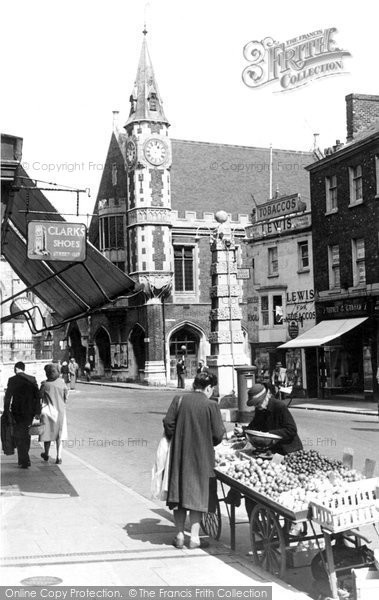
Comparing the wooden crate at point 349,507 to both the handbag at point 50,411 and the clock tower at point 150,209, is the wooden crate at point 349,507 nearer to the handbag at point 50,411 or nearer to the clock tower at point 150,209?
the handbag at point 50,411

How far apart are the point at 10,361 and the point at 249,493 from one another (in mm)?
41083

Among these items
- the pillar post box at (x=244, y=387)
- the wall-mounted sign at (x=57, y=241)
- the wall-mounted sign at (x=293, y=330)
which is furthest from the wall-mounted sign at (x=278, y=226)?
the wall-mounted sign at (x=57, y=241)

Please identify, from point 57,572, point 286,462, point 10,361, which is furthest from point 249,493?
point 10,361

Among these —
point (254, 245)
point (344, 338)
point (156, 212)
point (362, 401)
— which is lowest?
point (362, 401)

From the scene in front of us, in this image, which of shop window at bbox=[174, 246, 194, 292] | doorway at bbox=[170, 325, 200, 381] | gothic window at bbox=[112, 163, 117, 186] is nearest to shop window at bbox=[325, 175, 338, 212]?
doorway at bbox=[170, 325, 200, 381]

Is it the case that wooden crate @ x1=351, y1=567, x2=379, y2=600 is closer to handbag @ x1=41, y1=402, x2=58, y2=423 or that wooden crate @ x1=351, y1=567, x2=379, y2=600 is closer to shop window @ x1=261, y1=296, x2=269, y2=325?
handbag @ x1=41, y1=402, x2=58, y2=423

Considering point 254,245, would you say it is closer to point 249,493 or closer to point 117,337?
point 117,337

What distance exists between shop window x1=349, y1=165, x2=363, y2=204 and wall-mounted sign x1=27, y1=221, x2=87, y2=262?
854 inches

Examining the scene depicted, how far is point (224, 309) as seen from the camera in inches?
838

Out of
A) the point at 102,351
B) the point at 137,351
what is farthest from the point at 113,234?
the point at 102,351

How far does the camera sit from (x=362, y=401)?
29.2m

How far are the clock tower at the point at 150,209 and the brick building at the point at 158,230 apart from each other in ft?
0.21

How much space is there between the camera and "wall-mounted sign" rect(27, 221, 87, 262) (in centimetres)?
964

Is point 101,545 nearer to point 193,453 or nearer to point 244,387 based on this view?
point 193,453
